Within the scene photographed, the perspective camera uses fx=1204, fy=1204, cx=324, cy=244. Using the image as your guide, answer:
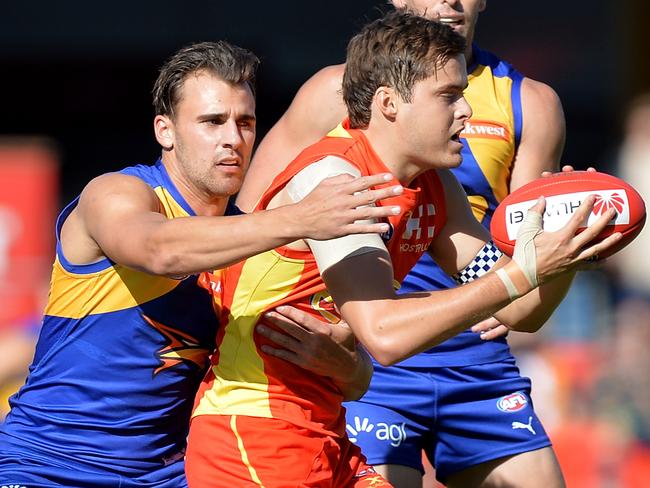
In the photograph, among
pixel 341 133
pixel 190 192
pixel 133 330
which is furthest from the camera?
pixel 190 192

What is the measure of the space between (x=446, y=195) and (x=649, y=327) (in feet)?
27.1

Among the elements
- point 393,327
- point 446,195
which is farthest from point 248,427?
point 446,195

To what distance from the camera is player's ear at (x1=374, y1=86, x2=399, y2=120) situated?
4.50 metres

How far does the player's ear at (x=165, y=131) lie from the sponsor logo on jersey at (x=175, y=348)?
76 centimetres

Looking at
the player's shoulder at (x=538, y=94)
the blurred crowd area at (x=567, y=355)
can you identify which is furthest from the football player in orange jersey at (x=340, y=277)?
the blurred crowd area at (x=567, y=355)

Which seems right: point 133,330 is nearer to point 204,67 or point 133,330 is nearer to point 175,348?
point 175,348

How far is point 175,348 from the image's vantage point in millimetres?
4797

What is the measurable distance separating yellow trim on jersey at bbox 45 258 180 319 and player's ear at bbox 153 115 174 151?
2.02 ft

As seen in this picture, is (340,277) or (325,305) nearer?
(340,277)

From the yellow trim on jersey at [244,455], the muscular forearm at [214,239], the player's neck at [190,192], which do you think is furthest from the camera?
the player's neck at [190,192]

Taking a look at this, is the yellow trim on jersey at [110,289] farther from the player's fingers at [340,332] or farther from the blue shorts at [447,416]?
the blue shorts at [447,416]

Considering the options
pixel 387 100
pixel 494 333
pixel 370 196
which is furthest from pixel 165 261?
pixel 494 333

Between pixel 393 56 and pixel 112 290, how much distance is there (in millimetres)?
1415

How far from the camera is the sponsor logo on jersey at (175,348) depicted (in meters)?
4.76
